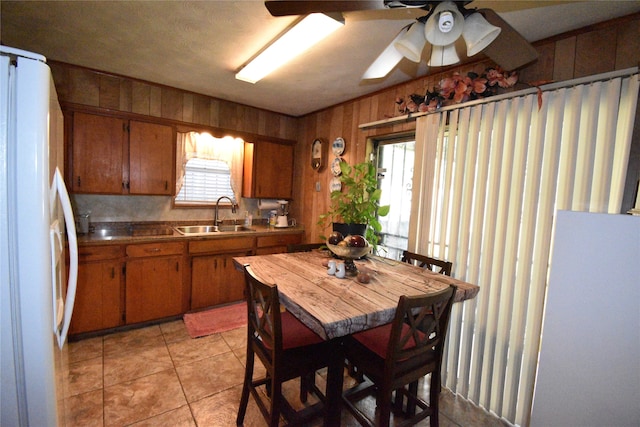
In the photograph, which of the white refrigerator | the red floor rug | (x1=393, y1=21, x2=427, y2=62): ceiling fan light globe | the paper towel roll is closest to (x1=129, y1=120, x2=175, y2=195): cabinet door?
the paper towel roll

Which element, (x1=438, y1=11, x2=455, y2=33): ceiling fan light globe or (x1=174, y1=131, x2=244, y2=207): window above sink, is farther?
(x1=174, y1=131, x2=244, y2=207): window above sink

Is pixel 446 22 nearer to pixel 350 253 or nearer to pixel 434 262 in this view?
pixel 350 253

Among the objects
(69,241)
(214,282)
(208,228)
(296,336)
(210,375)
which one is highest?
(69,241)

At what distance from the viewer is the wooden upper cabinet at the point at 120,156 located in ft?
8.89

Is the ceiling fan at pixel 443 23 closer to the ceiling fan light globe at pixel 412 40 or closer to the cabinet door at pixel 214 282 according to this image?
the ceiling fan light globe at pixel 412 40

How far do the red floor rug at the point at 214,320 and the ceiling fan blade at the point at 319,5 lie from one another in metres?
2.75

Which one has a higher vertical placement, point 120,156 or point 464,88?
point 464,88

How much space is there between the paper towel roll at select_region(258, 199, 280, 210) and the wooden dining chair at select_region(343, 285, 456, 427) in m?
2.76

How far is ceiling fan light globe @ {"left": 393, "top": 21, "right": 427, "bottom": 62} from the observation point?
1.29m

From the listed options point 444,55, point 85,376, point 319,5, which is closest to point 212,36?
point 319,5

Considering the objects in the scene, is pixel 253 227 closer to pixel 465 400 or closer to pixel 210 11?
pixel 210 11

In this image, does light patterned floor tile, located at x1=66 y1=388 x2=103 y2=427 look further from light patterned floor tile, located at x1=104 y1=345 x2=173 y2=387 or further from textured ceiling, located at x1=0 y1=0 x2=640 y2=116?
textured ceiling, located at x1=0 y1=0 x2=640 y2=116

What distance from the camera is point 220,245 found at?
3209 millimetres

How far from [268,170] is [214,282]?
1637mm
